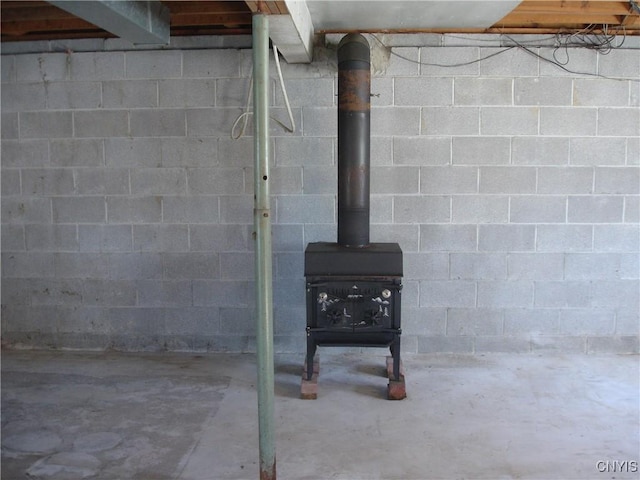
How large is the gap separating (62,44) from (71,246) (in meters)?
1.42

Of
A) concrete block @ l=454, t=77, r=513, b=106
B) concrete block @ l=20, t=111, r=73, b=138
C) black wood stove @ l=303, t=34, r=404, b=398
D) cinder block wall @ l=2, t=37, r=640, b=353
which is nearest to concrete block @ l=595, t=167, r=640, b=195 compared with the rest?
cinder block wall @ l=2, t=37, r=640, b=353

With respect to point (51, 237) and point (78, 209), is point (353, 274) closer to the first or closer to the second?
point (78, 209)

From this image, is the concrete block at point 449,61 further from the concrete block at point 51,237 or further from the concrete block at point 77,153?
the concrete block at point 51,237

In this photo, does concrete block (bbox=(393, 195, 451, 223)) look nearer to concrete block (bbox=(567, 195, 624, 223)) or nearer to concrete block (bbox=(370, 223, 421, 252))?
concrete block (bbox=(370, 223, 421, 252))

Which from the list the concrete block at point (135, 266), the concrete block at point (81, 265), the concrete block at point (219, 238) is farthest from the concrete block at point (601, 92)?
the concrete block at point (81, 265)

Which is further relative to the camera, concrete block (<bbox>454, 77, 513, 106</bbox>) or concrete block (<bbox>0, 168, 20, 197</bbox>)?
concrete block (<bbox>0, 168, 20, 197</bbox>)

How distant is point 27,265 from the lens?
3.94m

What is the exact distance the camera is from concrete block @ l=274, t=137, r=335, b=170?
368cm

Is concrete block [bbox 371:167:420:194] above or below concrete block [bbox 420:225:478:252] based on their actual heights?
above

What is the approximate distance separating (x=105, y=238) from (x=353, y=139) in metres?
1.94

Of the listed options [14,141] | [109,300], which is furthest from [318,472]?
[14,141]

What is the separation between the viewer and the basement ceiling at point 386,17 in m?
3.11

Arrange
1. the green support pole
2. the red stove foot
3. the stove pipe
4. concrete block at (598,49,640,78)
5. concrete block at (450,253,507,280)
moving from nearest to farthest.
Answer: the green support pole, the red stove foot, the stove pipe, concrete block at (598,49,640,78), concrete block at (450,253,507,280)

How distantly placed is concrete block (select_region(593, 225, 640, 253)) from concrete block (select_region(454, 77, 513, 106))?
1.08 meters
